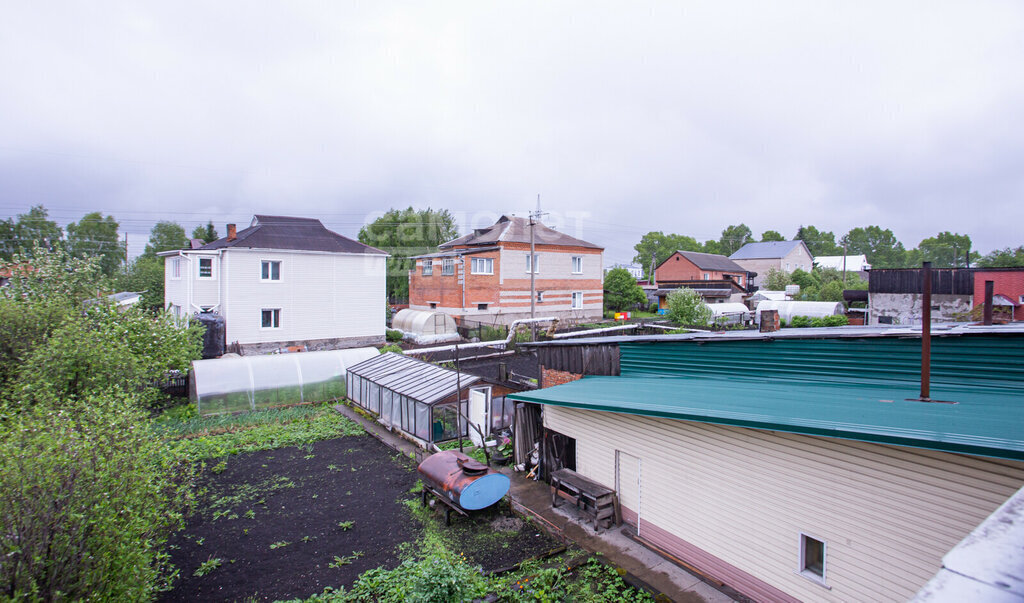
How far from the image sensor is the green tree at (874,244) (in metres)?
110

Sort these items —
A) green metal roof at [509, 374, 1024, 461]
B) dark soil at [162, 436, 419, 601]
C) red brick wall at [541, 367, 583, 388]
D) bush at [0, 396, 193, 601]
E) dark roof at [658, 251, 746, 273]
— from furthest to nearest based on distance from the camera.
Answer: dark roof at [658, 251, 746, 273]
red brick wall at [541, 367, 583, 388]
dark soil at [162, 436, 419, 601]
green metal roof at [509, 374, 1024, 461]
bush at [0, 396, 193, 601]

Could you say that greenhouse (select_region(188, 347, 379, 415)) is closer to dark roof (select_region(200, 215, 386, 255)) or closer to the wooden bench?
dark roof (select_region(200, 215, 386, 255))

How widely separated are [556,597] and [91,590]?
5785 mm

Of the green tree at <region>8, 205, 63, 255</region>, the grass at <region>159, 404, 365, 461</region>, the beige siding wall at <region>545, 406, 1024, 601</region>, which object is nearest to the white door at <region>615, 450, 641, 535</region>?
the beige siding wall at <region>545, 406, 1024, 601</region>

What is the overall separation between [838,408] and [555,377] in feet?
22.9

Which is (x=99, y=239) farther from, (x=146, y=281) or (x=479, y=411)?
(x=479, y=411)

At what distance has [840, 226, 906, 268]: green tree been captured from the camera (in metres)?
110

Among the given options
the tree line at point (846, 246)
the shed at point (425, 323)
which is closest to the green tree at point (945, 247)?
the tree line at point (846, 246)

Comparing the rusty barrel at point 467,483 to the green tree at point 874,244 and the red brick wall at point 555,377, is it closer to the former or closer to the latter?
the red brick wall at point 555,377

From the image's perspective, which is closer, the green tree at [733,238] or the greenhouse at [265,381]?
the greenhouse at [265,381]

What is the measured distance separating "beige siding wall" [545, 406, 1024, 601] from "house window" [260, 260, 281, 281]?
2304 cm

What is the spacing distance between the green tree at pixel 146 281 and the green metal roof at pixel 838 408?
4092 cm

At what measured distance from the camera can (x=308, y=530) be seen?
9.70 m

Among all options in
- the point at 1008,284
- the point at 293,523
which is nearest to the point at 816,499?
the point at 293,523
